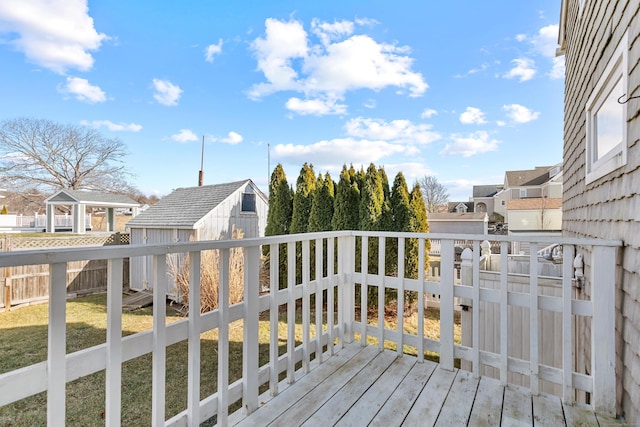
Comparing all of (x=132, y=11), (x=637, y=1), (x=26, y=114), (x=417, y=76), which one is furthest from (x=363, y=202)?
(x=26, y=114)

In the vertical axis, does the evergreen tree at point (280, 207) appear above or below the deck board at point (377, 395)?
above

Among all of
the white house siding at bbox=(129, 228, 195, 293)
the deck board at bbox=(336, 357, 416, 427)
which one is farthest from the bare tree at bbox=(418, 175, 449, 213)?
the deck board at bbox=(336, 357, 416, 427)

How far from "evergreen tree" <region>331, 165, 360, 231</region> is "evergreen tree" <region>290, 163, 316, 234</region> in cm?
79

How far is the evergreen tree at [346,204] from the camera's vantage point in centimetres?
602

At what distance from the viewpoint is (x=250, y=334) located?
179 centimetres

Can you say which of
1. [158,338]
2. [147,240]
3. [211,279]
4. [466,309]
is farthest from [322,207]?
[147,240]

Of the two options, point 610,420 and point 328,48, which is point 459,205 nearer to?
point 328,48

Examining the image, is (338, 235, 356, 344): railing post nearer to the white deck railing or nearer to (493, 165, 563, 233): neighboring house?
the white deck railing

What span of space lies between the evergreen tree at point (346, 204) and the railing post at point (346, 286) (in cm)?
320

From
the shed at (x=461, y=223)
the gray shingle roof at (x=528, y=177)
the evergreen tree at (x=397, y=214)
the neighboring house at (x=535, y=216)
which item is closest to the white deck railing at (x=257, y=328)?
the evergreen tree at (x=397, y=214)

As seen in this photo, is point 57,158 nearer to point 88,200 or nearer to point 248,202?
point 88,200

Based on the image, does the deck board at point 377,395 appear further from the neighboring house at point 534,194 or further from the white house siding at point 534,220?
the white house siding at point 534,220

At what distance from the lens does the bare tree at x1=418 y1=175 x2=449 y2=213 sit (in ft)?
88.8

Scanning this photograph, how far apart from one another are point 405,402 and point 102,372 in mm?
4443
